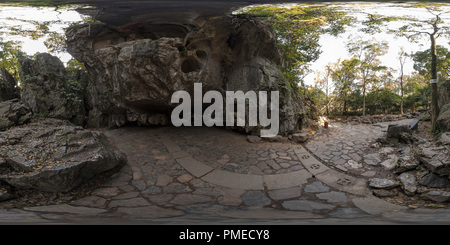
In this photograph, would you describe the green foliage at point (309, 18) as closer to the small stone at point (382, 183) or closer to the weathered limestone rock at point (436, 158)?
the small stone at point (382, 183)

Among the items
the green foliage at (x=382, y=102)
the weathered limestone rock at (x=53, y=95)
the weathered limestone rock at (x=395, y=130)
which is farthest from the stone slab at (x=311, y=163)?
the weathered limestone rock at (x=53, y=95)

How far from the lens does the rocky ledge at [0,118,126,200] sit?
4.13 ft

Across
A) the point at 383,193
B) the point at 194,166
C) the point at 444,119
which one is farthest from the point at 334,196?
the point at 444,119

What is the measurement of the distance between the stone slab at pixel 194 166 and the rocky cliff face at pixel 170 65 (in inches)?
49.0

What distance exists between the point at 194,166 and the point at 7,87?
2677 mm

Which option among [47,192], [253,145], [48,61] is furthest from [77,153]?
[253,145]

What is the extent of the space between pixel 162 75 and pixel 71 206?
2088mm

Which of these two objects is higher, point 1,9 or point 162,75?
point 1,9

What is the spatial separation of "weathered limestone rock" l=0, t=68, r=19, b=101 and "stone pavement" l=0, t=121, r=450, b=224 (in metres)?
1.26

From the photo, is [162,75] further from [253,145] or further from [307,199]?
[307,199]

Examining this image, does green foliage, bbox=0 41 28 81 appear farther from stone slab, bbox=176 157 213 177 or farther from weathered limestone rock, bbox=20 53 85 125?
stone slab, bbox=176 157 213 177

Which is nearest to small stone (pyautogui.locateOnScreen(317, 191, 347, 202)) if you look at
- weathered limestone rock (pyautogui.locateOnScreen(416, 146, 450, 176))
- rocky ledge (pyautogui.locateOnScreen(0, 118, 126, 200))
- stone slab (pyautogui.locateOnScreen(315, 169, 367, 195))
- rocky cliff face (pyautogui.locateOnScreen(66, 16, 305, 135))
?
stone slab (pyautogui.locateOnScreen(315, 169, 367, 195))

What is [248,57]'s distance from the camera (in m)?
2.91

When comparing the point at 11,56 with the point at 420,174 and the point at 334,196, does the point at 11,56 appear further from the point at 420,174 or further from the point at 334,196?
the point at 420,174
